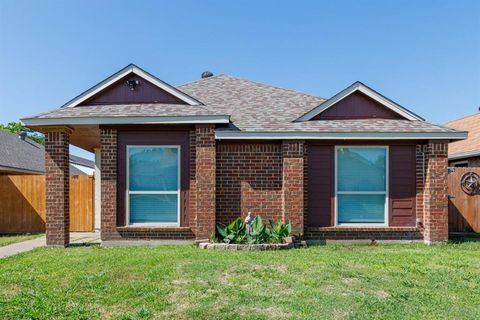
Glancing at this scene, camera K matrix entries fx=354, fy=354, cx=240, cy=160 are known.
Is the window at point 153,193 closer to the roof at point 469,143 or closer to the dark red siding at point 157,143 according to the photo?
the dark red siding at point 157,143

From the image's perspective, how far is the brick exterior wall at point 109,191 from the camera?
8734 millimetres

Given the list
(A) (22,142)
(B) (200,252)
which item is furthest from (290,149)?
(A) (22,142)

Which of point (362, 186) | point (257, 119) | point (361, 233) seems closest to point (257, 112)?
point (257, 119)

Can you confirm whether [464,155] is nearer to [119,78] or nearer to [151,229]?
[151,229]

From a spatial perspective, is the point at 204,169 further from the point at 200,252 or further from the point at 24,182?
the point at 24,182

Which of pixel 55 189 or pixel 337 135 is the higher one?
pixel 337 135

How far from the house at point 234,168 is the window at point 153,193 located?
3 centimetres

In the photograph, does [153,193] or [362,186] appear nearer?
[153,193]

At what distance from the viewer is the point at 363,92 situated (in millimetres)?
9484

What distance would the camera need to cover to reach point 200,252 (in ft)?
25.1

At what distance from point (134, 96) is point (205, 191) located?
3.25m

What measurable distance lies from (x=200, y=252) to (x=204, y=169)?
80.5 inches

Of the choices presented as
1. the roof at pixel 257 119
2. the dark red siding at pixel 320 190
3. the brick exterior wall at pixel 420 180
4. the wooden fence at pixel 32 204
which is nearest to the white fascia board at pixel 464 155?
the roof at pixel 257 119

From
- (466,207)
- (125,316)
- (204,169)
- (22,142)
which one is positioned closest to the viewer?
(125,316)
